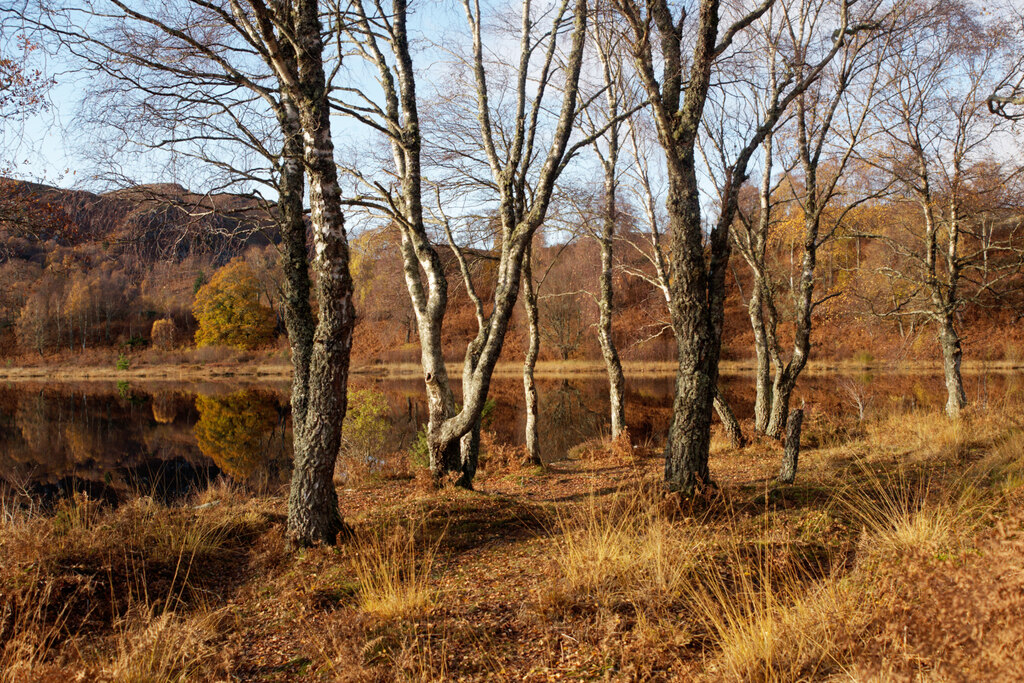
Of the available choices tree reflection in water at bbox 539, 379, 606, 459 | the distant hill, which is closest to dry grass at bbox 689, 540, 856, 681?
the distant hill

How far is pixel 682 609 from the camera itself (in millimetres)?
3744

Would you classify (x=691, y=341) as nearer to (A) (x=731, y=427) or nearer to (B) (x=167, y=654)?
(B) (x=167, y=654)

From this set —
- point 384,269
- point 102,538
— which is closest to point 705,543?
point 102,538

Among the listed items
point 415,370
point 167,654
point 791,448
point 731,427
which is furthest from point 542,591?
point 415,370

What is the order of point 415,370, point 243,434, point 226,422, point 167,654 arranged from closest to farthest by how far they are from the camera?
1. point 167,654
2. point 243,434
3. point 226,422
4. point 415,370

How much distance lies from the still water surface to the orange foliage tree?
56.8 feet

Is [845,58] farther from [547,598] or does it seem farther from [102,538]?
[102,538]

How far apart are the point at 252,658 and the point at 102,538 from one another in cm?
260

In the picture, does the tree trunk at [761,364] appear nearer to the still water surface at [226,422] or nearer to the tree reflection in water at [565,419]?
the still water surface at [226,422]

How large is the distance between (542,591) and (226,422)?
20137 mm

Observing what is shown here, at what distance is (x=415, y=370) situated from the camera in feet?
129

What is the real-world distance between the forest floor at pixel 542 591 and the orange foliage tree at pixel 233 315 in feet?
155

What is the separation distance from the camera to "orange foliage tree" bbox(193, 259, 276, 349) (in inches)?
1964

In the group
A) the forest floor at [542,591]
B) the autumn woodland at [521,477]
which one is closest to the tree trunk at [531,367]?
the autumn woodland at [521,477]
